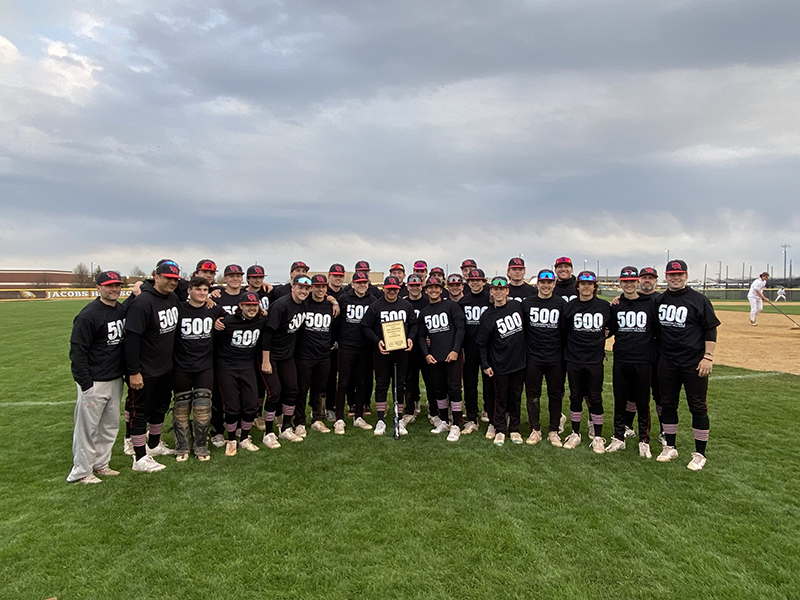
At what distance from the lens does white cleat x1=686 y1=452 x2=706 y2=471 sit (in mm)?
5020

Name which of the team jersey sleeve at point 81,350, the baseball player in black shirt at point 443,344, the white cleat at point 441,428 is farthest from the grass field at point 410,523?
the team jersey sleeve at point 81,350

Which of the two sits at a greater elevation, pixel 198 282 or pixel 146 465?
pixel 198 282

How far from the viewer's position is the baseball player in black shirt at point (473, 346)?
21.7 feet

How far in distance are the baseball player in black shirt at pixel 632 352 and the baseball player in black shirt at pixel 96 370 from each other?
539 cm

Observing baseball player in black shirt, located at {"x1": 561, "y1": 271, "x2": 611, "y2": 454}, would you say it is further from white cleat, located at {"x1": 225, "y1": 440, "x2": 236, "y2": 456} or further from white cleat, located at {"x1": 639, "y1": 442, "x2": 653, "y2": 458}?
white cleat, located at {"x1": 225, "y1": 440, "x2": 236, "y2": 456}

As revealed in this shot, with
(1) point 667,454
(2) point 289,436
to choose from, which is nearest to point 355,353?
(2) point 289,436

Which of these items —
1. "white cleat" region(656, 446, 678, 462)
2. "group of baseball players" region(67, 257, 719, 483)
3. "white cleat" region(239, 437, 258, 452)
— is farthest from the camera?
"white cleat" region(239, 437, 258, 452)

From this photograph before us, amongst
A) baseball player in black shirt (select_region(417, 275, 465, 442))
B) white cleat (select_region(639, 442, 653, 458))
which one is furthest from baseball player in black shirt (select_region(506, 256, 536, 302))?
white cleat (select_region(639, 442, 653, 458))

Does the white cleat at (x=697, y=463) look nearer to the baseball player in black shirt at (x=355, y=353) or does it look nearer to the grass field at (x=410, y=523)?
the grass field at (x=410, y=523)

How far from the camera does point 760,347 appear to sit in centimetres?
1331

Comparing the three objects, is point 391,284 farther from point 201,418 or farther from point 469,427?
point 201,418

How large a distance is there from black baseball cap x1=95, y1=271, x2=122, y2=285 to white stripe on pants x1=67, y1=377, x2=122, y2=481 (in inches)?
38.9

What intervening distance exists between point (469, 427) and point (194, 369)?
3535 mm

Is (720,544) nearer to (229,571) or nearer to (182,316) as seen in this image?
(229,571)
